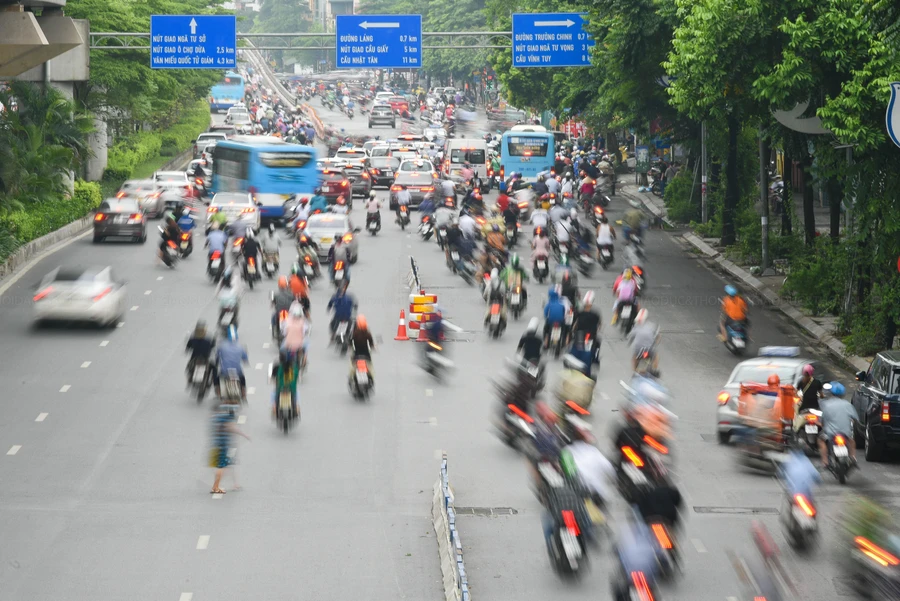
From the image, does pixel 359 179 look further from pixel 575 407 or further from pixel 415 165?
pixel 575 407

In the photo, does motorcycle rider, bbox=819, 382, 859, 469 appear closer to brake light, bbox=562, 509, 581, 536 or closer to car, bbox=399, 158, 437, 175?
brake light, bbox=562, 509, 581, 536

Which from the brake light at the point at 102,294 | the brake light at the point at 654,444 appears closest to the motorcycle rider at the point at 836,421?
the brake light at the point at 654,444

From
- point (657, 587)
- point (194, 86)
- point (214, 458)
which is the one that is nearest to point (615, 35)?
point (214, 458)

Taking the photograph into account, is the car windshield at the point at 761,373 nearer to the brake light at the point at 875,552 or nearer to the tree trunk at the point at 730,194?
the brake light at the point at 875,552

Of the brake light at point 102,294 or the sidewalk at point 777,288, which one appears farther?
the brake light at point 102,294

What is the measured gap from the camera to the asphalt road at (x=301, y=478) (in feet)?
45.2

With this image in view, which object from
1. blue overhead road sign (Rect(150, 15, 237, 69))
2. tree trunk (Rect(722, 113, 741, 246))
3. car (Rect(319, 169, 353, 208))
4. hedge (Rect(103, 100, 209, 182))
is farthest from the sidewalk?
hedge (Rect(103, 100, 209, 182))

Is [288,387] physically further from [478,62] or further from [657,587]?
[478,62]

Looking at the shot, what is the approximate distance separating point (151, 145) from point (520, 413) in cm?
5231

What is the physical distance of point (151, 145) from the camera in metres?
67.2

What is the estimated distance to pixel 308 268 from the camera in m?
32.4

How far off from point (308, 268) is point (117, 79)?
23.6 m

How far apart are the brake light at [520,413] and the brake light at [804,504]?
3988 millimetres

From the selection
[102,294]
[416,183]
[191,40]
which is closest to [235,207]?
[191,40]
